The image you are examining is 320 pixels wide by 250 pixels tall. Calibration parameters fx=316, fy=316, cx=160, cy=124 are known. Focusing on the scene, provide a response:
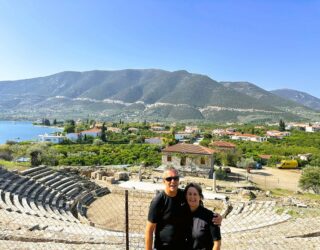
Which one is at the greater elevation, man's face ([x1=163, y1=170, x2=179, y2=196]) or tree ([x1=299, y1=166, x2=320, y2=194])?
man's face ([x1=163, y1=170, x2=179, y2=196])

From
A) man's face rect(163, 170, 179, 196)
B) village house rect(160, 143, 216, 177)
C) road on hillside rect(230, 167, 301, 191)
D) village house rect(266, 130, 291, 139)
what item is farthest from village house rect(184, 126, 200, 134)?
man's face rect(163, 170, 179, 196)

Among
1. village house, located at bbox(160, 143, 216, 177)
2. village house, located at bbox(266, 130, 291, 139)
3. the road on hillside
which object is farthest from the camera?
village house, located at bbox(266, 130, 291, 139)

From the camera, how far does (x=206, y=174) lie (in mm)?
32281

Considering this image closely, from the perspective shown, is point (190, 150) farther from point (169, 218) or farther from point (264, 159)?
point (169, 218)

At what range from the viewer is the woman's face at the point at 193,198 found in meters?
4.47

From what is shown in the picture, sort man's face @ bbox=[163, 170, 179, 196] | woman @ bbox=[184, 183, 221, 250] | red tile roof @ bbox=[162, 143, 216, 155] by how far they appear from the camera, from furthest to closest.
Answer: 1. red tile roof @ bbox=[162, 143, 216, 155]
2. man's face @ bbox=[163, 170, 179, 196]
3. woman @ bbox=[184, 183, 221, 250]

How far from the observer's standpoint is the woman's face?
14.7ft

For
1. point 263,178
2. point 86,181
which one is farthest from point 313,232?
point 263,178

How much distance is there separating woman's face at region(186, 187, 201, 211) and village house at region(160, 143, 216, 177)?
28.1 m

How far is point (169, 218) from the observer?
4.50m

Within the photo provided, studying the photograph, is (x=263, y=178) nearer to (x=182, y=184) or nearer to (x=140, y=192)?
(x=182, y=184)

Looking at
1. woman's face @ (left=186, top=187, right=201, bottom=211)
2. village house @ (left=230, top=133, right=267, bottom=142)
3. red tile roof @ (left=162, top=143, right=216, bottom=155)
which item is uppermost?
woman's face @ (left=186, top=187, right=201, bottom=211)

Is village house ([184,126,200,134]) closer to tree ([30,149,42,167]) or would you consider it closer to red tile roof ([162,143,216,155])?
red tile roof ([162,143,216,155])

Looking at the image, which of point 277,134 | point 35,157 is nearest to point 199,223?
point 35,157
